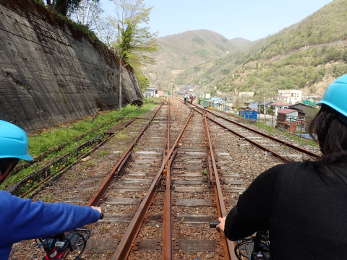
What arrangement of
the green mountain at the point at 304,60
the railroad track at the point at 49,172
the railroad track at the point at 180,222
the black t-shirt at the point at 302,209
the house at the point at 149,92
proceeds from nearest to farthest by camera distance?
the black t-shirt at the point at 302,209 → the railroad track at the point at 180,222 → the railroad track at the point at 49,172 → the house at the point at 149,92 → the green mountain at the point at 304,60

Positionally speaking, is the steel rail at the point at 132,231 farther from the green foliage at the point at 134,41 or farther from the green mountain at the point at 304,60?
the green mountain at the point at 304,60

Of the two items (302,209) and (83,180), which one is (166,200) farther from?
(302,209)

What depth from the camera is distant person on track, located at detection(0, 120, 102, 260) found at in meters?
1.38

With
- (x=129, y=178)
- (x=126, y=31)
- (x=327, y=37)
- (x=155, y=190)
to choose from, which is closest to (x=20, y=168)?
(x=129, y=178)

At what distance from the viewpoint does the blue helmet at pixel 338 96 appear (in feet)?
3.80

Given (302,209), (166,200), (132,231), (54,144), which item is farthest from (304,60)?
(302,209)

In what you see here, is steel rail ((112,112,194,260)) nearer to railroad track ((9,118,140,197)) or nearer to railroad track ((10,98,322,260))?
railroad track ((10,98,322,260))

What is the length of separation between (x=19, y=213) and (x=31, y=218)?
0.08 metres

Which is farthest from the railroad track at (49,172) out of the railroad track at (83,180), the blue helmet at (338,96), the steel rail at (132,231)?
the blue helmet at (338,96)

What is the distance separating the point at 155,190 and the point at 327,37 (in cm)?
16248

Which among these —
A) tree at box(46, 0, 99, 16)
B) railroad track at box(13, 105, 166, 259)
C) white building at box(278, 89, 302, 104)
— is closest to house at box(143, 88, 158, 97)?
white building at box(278, 89, 302, 104)

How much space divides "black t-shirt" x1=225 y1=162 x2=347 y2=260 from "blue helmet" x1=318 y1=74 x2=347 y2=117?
10.1 inches

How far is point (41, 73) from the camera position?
41.6ft

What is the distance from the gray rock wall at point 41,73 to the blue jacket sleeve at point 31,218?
8.67m
